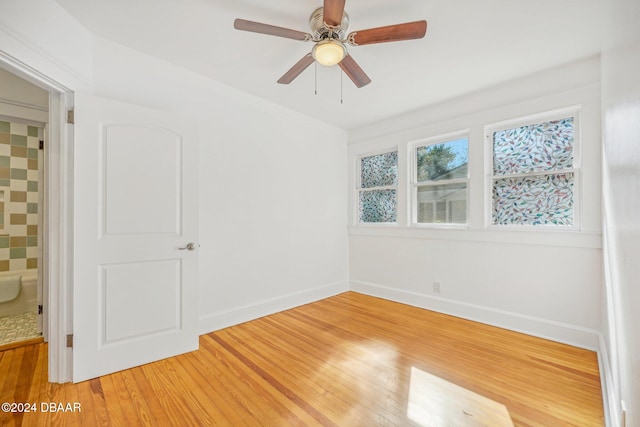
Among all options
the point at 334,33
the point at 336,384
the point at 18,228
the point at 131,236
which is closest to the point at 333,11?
the point at 334,33

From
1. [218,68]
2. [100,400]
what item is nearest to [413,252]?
[218,68]

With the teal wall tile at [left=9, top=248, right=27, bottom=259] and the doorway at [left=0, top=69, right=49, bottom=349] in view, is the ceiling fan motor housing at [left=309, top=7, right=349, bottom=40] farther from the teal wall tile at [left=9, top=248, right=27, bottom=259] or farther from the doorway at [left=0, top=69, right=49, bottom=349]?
the teal wall tile at [left=9, top=248, right=27, bottom=259]

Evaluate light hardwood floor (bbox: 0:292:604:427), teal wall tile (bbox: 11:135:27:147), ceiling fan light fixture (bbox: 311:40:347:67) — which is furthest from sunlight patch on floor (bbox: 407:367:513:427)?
teal wall tile (bbox: 11:135:27:147)

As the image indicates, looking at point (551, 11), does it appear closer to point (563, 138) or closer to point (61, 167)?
point (563, 138)

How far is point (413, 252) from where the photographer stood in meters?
3.65

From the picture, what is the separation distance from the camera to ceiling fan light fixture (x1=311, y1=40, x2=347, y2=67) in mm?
1834

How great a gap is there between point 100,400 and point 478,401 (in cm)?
243

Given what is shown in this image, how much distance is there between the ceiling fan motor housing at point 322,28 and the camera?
1.83 metres

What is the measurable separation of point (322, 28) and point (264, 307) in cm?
286

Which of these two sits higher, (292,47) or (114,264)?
(292,47)

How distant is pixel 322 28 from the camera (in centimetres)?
185

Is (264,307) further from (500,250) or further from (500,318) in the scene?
(500,250)

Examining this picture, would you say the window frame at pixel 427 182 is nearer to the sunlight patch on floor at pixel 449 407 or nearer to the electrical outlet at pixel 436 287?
the electrical outlet at pixel 436 287

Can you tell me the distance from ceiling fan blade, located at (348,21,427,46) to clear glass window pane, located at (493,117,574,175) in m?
1.91
